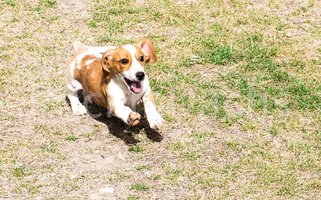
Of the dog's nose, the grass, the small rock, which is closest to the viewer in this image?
the small rock

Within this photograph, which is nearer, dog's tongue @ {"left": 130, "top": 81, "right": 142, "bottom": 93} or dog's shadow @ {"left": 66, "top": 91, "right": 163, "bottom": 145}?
dog's tongue @ {"left": 130, "top": 81, "right": 142, "bottom": 93}

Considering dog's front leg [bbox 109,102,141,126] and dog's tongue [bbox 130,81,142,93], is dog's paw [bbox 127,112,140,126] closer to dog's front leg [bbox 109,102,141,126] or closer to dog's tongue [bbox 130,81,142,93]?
dog's front leg [bbox 109,102,141,126]

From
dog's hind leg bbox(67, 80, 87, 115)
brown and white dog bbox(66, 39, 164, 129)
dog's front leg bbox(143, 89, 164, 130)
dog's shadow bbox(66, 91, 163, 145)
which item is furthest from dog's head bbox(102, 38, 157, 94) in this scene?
dog's hind leg bbox(67, 80, 87, 115)

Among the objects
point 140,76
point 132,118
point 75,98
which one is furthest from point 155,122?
point 75,98

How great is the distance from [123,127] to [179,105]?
0.82 m

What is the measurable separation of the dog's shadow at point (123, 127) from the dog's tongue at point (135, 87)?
60 cm

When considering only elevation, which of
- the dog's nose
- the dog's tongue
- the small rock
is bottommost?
the small rock

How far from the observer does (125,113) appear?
5766 millimetres

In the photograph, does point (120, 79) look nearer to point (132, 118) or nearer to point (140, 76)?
point (140, 76)

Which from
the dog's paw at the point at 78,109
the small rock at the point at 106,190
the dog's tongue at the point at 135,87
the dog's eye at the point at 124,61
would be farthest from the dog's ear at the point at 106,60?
the small rock at the point at 106,190

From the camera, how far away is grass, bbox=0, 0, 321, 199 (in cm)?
543

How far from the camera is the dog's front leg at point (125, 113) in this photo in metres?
5.65

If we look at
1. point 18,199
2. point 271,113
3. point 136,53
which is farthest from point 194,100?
point 18,199

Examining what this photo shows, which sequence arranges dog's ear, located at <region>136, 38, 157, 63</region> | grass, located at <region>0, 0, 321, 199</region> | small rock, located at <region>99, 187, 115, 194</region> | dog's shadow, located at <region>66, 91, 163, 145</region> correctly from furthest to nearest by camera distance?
dog's shadow, located at <region>66, 91, 163, 145</region>
dog's ear, located at <region>136, 38, 157, 63</region>
grass, located at <region>0, 0, 321, 199</region>
small rock, located at <region>99, 187, 115, 194</region>
